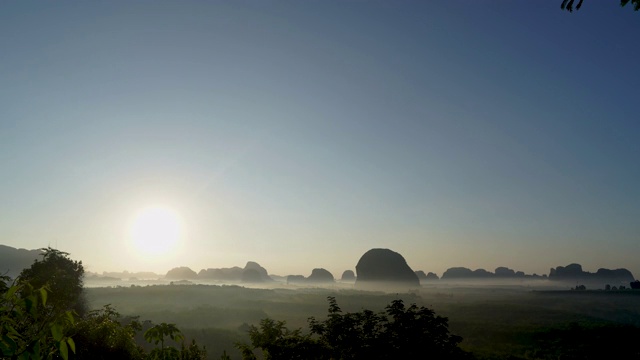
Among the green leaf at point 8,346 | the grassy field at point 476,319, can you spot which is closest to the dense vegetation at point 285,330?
the green leaf at point 8,346

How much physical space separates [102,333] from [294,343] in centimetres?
889

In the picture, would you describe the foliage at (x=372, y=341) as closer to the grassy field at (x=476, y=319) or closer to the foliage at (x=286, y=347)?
the foliage at (x=286, y=347)

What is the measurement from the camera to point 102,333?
49.2 ft

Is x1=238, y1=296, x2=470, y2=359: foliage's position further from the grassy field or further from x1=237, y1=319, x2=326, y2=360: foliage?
the grassy field

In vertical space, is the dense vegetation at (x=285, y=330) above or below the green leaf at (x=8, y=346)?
below

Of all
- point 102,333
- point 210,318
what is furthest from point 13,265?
point 102,333

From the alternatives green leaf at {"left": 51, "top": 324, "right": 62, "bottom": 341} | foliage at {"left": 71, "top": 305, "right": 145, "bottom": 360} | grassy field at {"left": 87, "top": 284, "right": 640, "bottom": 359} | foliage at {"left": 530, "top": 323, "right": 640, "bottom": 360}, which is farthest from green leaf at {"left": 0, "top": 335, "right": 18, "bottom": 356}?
foliage at {"left": 530, "top": 323, "right": 640, "bottom": 360}

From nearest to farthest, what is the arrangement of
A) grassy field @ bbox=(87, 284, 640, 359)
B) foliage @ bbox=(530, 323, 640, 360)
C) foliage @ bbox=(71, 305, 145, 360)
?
foliage @ bbox=(71, 305, 145, 360)
foliage @ bbox=(530, 323, 640, 360)
grassy field @ bbox=(87, 284, 640, 359)

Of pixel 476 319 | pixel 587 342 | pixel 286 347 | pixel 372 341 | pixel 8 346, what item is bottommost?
pixel 476 319

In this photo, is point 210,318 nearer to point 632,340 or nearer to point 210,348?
point 210,348

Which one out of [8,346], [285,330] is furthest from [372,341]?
[285,330]

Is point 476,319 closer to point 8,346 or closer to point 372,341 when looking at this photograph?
point 372,341

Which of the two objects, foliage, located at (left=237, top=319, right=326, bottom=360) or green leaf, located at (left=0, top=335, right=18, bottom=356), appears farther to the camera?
foliage, located at (left=237, top=319, right=326, bottom=360)

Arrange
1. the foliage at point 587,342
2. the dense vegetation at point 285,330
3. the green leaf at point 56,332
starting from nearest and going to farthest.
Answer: the green leaf at point 56,332, the dense vegetation at point 285,330, the foliage at point 587,342
